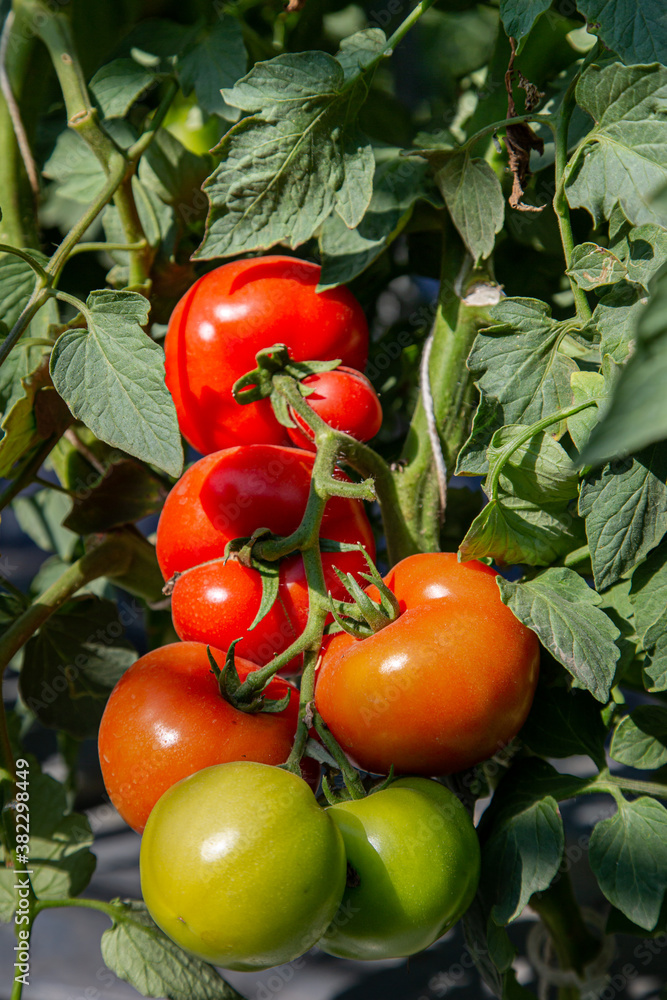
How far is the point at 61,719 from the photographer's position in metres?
0.62

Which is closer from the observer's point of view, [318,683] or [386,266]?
[318,683]

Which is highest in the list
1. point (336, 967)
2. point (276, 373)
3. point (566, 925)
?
point (276, 373)

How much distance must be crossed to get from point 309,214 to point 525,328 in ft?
0.51

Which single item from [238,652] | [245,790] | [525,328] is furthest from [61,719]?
[525,328]

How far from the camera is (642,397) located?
0.55ft

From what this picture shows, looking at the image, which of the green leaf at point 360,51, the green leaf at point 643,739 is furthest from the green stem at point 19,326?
the green leaf at point 643,739

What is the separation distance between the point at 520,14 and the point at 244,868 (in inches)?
17.1

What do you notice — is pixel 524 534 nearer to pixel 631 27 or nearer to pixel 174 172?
Answer: pixel 631 27

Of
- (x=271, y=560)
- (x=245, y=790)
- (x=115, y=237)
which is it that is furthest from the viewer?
(x=115, y=237)

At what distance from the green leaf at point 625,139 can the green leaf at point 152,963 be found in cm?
52

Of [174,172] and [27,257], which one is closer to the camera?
[27,257]

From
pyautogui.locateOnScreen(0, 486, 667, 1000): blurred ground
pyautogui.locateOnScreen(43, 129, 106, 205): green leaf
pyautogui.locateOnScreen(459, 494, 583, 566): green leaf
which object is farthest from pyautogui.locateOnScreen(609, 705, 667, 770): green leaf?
pyautogui.locateOnScreen(43, 129, 106, 205): green leaf

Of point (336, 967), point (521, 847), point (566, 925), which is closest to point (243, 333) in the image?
point (521, 847)

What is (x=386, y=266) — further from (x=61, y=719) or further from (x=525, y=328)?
(x=61, y=719)
